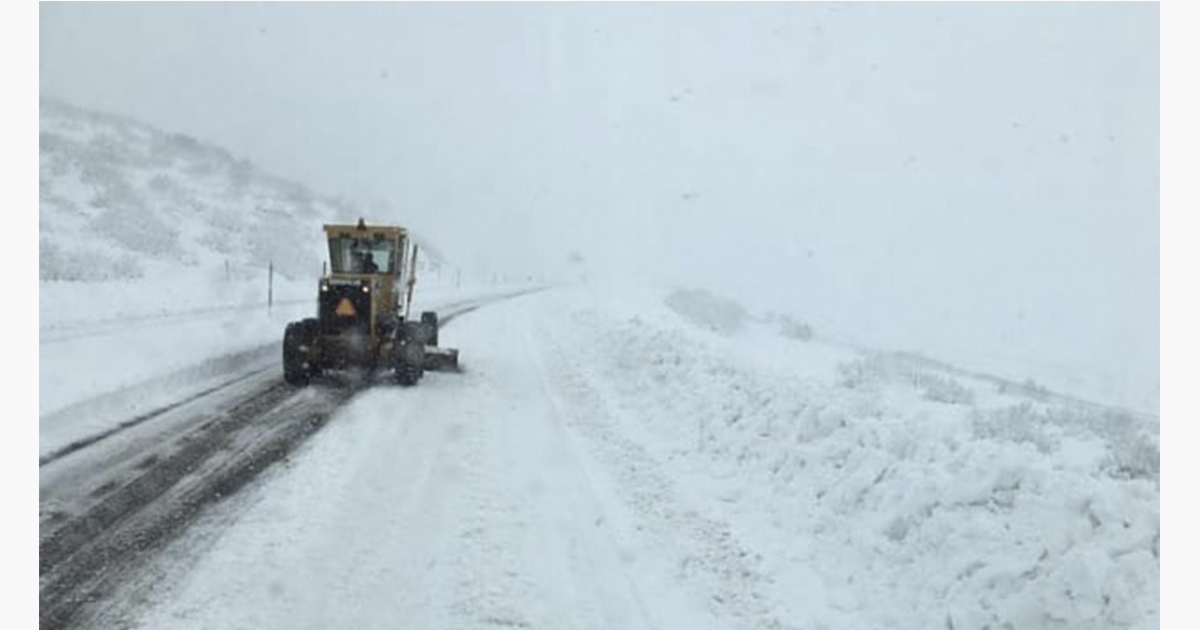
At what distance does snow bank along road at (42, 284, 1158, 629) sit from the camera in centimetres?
498

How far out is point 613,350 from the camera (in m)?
17.2

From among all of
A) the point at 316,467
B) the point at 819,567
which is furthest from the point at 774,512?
the point at 316,467

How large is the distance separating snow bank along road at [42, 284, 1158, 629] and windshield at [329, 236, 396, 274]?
4.51 meters

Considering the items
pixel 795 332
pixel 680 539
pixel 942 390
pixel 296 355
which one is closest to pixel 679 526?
pixel 680 539

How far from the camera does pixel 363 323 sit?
1399 cm

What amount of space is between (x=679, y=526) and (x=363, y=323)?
8436 millimetres

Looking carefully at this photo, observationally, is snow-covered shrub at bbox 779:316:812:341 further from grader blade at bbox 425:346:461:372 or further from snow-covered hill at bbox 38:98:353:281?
snow-covered hill at bbox 38:98:353:281

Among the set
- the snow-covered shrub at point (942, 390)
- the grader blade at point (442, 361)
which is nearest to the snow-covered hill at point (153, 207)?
the grader blade at point (442, 361)

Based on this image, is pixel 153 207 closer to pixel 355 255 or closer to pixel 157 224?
pixel 157 224

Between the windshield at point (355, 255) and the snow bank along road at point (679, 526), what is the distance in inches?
177

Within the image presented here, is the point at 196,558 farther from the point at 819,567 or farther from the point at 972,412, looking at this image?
the point at 972,412

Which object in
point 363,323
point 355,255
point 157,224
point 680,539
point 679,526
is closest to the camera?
point 680,539

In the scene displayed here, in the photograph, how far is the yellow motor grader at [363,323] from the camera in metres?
13.4

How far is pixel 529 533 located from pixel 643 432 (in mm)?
3927
